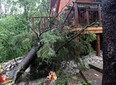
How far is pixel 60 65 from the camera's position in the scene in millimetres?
5762

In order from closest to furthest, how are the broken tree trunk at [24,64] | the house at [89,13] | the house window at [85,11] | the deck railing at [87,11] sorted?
the broken tree trunk at [24,64] < the house at [89,13] < the deck railing at [87,11] < the house window at [85,11]

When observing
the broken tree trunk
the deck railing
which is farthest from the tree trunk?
the deck railing

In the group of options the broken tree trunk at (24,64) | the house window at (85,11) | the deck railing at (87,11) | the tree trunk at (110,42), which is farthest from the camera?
Answer: the house window at (85,11)

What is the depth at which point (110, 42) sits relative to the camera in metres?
3.12

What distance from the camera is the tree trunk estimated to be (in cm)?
308

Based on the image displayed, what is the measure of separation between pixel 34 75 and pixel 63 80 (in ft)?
5.24

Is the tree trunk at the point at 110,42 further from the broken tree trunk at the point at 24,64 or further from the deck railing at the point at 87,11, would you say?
the deck railing at the point at 87,11

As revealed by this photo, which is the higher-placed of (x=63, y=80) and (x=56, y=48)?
(x=56, y=48)

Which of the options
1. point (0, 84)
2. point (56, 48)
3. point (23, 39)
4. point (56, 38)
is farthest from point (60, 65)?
point (0, 84)

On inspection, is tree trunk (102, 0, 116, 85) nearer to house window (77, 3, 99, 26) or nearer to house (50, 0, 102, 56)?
house (50, 0, 102, 56)

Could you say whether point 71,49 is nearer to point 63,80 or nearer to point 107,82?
point 63,80

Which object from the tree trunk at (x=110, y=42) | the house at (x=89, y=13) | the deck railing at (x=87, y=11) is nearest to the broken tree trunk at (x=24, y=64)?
the house at (x=89, y=13)

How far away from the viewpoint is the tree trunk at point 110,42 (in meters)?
3.08

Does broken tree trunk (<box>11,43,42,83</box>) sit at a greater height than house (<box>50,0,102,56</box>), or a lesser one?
lesser
